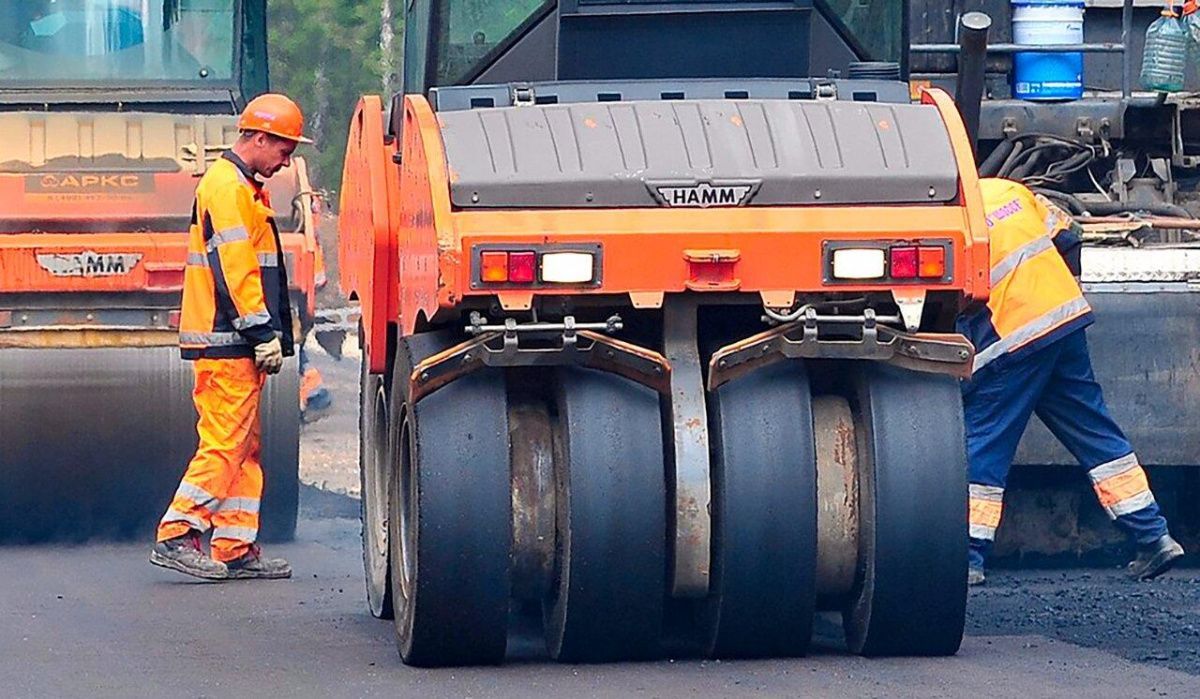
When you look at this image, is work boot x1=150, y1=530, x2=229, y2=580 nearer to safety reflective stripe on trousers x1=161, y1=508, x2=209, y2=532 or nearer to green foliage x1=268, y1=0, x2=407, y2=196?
safety reflective stripe on trousers x1=161, y1=508, x2=209, y2=532

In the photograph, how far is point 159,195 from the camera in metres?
8.73

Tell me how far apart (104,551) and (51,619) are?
82.2 inches

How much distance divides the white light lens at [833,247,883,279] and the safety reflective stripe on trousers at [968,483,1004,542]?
6.27 ft

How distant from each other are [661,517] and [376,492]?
1.69m

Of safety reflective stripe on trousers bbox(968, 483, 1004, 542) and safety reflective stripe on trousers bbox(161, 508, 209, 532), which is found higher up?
safety reflective stripe on trousers bbox(968, 483, 1004, 542)

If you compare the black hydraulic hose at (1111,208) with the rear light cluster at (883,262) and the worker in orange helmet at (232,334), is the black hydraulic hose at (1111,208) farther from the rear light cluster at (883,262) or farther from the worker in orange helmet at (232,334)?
the rear light cluster at (883,262)

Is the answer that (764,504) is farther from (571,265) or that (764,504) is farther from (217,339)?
(217,339)

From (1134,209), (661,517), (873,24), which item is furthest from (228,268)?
(1134,209)

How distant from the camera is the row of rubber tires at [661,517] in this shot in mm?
5242

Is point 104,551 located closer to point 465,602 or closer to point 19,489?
point 19,489

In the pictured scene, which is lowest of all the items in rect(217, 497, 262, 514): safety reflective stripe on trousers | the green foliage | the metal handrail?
rect(217, 497, 262, 514): safety reflective stripe on trousers

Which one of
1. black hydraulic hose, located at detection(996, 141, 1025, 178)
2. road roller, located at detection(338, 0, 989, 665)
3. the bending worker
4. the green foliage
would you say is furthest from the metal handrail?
the green foliage

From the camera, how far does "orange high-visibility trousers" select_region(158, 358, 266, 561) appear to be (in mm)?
7434

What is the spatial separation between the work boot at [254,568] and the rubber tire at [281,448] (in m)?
1.04
